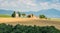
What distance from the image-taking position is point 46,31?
6.96 metres

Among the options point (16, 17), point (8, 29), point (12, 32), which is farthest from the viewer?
point (16, 17)

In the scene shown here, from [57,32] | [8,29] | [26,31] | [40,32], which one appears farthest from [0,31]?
[57,32]

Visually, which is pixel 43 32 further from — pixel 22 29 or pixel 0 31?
pixel 0 31

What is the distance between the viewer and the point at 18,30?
6.94 m

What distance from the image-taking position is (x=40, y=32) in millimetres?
6945

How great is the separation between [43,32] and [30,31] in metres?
A: 0.45

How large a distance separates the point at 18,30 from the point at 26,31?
0.28 meters

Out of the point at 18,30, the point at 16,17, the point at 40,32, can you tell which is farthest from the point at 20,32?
the point at 16,17

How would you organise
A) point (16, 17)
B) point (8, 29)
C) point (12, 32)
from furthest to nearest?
point (16, 17) < point (8, 29) < point (12, 32)

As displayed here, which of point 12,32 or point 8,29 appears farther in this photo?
point 8,29

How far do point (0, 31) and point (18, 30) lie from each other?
0.64m

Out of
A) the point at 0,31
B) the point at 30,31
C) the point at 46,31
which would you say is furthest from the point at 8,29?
the point at 46,31

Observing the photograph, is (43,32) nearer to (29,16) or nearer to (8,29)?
(8,29)

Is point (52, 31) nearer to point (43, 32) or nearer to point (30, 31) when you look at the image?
point (43, 32)
